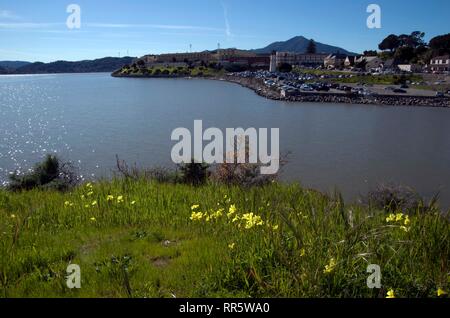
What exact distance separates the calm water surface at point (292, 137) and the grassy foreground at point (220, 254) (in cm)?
583

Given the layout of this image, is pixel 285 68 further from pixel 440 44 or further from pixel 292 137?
pixel 292 137

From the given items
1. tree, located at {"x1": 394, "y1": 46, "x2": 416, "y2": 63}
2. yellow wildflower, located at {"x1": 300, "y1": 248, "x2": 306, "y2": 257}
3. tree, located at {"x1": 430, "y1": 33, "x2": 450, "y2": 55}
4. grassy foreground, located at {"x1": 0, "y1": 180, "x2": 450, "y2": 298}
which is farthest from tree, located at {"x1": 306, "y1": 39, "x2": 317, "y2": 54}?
yellow wildflower, located at {"x1": 300, "y1": 248, "x2": 306, "y2": 257}

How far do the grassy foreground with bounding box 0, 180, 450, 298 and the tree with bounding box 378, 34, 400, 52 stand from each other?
123m

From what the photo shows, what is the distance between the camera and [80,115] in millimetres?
45562

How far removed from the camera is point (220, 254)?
4129mm

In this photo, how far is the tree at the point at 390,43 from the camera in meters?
115

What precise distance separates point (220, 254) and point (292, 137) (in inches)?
1088

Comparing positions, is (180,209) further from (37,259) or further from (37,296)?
(37,296)

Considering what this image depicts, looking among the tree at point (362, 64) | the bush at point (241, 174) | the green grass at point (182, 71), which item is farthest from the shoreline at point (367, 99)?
the green grass at point (182, 71)

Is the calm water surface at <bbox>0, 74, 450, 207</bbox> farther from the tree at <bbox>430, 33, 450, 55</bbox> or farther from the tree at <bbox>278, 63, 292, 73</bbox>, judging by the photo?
the tree at <bbox>278, 63, 292, 73</bbox>

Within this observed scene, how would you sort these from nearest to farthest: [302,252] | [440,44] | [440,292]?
[440,292] < [302,252] < [440,44]

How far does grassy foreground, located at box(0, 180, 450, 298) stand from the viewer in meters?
3.42

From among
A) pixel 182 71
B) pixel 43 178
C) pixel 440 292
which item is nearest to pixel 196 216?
pixel 440 292

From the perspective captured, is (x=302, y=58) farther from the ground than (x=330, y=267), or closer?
farther from the ground
